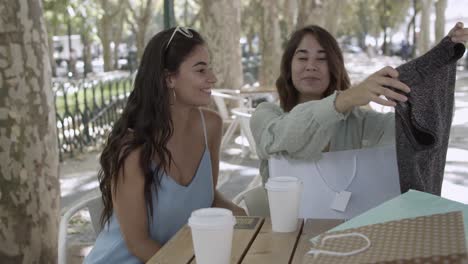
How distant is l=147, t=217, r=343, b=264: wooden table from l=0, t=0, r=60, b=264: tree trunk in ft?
5.53

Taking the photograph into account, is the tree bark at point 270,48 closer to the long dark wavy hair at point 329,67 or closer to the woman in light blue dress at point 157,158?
the long dark wavy hair at point 329,67

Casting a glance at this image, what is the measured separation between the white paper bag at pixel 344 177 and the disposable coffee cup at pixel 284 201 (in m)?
0.48

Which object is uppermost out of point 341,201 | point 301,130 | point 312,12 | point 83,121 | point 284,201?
point 312,12

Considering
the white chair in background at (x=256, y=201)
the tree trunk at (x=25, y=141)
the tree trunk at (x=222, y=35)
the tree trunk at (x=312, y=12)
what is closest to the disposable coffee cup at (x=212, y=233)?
the white chair in background at (x=256, y=201)

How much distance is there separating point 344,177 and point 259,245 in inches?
26.9

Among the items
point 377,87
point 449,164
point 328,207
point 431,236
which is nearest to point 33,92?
point 328,207

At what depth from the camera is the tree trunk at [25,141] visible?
3.71 meters

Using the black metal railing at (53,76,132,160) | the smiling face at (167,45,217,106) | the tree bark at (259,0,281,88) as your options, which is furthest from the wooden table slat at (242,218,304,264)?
the tree bark at (259,0,281,88)

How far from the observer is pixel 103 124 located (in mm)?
11641

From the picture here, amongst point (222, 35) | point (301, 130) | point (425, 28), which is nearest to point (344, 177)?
point (301, 130)

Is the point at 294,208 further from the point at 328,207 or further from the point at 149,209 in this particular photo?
the point at 149,209

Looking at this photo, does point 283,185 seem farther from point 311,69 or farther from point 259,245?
point 311,69

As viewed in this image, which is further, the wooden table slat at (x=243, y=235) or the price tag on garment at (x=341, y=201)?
the price tag on garment at (x=341, y=201)

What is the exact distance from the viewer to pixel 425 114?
2307 millimetres
